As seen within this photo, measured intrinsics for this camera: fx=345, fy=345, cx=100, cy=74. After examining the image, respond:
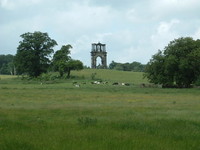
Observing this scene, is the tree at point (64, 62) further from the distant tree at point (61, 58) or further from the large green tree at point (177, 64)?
the large green tree at point (177, 64)

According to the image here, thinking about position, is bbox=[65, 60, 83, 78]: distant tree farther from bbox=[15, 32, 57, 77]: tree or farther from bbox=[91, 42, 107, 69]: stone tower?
bbox=[91, 42, 107, 69]: stone tower

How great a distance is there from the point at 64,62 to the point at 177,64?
41.2 meters

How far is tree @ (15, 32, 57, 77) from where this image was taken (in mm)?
91700

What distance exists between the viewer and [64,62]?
92688mm

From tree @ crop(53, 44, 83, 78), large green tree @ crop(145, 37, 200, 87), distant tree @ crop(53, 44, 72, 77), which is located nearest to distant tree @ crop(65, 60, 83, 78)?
tree @ crop(53, 44, 83, 78)

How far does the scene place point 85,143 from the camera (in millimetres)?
9570

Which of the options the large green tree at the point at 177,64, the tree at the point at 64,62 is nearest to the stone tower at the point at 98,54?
the tree at the point at 64,62

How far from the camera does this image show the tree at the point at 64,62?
92106mm

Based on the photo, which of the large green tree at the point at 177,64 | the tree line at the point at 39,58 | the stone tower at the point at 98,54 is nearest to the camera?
the large green tree at the point at 177,64

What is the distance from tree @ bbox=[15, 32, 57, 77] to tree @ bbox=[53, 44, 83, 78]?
8.99 feet

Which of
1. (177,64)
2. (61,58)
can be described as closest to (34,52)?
(61,58)

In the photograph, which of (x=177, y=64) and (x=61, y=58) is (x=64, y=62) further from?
(x=177, y=64)

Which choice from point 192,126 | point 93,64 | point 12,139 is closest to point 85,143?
point 12,139

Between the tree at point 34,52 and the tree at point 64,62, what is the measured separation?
2740 mm
